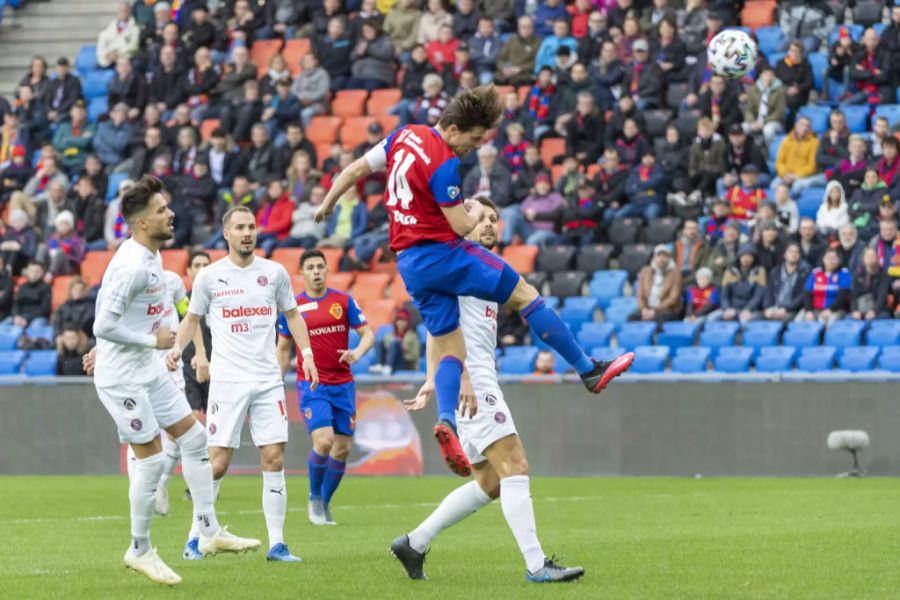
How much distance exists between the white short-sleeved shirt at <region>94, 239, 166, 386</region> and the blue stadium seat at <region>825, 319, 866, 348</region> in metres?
12.6

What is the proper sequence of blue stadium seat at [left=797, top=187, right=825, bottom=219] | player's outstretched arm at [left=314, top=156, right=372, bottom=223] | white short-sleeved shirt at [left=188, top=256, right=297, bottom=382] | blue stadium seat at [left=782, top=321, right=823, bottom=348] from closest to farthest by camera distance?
1. player's outstretched arm at [left=314, top=156, right=372, bottom=223]
2. white short-sleeved shirt at [left=188, top=256, right=297, bottom=382]
3. blue stadium seat at [left=782, top=321, right=823, bottom=348]
4. blue stadium seat at [left=797, top=187, right=825, bottom=219]

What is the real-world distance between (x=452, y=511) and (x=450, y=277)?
53.9 inches

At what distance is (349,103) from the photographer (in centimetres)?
2902

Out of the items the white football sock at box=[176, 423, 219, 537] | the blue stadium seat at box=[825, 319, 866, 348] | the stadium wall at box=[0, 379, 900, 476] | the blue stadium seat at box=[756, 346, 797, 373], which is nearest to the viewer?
the white football sock at box=[176, 423, 219, 537]

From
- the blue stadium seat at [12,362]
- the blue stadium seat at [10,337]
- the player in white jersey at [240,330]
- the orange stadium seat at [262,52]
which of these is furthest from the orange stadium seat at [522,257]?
the player in white jersey at [240,330]

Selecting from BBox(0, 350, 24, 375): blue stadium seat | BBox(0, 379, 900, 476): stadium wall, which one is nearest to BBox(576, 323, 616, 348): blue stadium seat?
BBox(0, 379, 900, 476): stadium wall

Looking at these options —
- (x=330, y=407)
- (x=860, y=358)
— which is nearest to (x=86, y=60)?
(x=860, y=358)

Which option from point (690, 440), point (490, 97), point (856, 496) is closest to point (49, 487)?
point (690, 440)

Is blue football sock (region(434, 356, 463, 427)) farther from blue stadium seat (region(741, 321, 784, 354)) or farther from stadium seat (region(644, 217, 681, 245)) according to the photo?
stadium seat (region(644, 217, 681, 245))

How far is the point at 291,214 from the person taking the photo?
88.3 feet

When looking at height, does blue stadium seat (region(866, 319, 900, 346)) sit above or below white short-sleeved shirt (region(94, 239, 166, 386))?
below

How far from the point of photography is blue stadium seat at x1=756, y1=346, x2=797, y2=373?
21141 mm

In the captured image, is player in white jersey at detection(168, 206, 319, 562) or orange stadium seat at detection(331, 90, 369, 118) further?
orange stadium seat at detection(331, 90, 369, 118)

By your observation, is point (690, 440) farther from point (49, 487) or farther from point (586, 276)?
point (49, 487)
